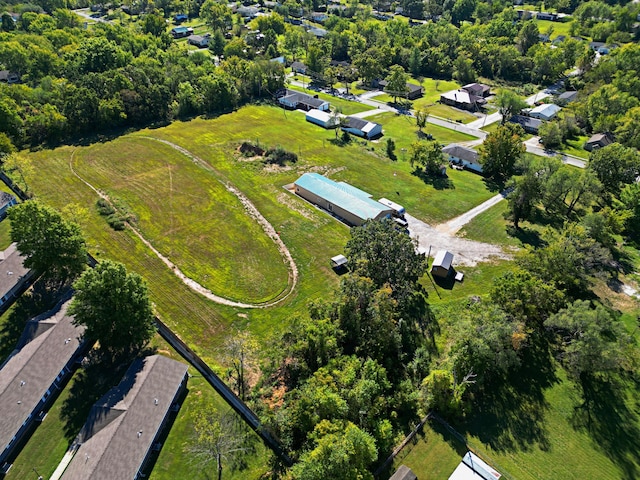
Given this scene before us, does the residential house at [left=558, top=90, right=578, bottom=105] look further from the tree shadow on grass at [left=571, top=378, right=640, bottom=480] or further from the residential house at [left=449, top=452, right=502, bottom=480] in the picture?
the residential house at [left=449, top=452, right=502, bottom=480]

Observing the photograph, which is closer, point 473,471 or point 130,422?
point 473,471

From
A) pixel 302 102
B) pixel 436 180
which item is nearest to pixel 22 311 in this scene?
pixel 436 180

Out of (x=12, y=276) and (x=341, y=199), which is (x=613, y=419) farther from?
(x=12, y=276)

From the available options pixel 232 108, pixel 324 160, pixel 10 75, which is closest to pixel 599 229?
pixel 324 160

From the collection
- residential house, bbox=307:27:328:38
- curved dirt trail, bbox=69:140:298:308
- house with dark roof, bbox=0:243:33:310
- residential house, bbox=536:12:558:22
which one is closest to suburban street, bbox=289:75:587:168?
residential house, bbox=307:27:328:38

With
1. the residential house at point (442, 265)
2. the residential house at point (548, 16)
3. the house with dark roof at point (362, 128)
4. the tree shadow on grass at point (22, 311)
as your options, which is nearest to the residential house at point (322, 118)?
the house with dark roof at point (362, 128)
